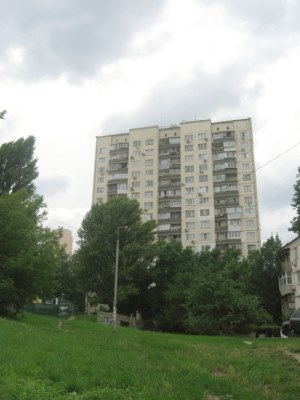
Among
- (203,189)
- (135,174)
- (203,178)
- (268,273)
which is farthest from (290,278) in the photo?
(135,174)

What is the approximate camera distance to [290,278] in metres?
54.4

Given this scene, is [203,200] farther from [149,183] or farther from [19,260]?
[19,260]

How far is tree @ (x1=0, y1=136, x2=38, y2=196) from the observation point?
42.8 meters

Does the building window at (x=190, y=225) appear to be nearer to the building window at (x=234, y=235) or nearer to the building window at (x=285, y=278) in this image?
the building window at (x=234, y=235)

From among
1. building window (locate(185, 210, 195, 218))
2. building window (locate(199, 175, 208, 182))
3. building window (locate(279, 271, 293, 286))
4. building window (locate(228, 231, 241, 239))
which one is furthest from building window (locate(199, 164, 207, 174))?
building window (locate(279, 271, 293, 286))

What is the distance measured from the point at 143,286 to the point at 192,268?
6081 millimetres

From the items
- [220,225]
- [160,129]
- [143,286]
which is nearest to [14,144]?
[143,286]

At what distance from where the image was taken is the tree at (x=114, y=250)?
51188 mm

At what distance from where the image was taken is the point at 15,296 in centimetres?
3166

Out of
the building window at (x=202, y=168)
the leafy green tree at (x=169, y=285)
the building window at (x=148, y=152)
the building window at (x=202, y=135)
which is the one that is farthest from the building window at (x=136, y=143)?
the leafy green tree at (x=169, y=285)

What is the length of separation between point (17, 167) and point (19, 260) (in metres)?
14.4

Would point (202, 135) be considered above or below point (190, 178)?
above

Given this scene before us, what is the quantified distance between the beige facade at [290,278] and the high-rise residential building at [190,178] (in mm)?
28152

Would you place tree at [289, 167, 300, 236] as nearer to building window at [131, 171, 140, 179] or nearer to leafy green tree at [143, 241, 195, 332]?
leafy green tree at [143, 241, 195, 332]
